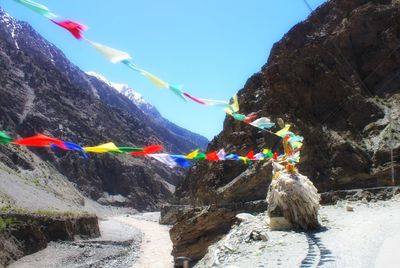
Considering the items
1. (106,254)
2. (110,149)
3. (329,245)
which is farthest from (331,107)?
(106,254)

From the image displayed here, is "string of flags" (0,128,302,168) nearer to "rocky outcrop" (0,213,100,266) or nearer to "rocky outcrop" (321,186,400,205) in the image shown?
"rocky outcrop" (321,186,400,205)

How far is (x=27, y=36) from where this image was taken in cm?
18688

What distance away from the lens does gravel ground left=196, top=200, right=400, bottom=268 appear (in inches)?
345

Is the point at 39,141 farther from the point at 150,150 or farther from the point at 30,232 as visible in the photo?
the point at 30,232

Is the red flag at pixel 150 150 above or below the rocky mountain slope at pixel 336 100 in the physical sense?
below

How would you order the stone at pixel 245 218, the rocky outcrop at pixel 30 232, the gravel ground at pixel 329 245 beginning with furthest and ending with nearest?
1. the rocky outcrop at pixel 30 232
2. the stone at pixel 245 218
3. the gravel ground at pixel 329 245

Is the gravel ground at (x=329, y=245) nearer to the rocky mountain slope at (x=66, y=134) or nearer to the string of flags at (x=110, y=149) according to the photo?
the string of flags at (x=110, y=149)

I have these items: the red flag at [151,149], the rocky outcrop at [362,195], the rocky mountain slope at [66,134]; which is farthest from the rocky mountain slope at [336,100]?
the rocky mountain slope at [66,134]

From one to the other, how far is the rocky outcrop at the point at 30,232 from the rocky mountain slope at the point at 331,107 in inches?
523

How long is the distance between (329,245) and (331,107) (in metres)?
14.0

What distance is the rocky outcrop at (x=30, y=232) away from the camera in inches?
1225

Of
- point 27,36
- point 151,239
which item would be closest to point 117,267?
point 151,239

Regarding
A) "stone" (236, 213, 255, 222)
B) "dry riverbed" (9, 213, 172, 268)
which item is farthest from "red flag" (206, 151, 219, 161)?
"dry riverbed" (9, 213, 172, 268)

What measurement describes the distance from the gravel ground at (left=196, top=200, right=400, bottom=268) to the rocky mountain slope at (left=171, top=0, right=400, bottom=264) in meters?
5.46
